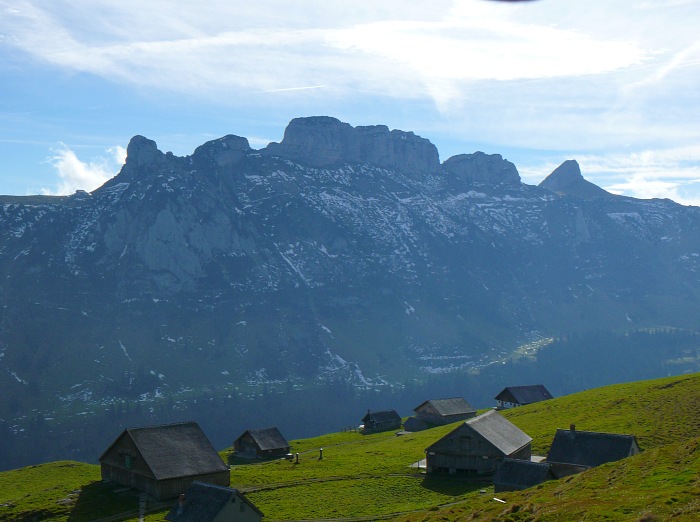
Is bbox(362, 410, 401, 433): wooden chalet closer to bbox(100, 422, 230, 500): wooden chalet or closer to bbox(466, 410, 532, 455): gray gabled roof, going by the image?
bbox(466, 410, 532, 455): gray gabled roof

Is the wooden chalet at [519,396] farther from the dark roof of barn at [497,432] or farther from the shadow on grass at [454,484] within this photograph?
the shadow on grass at [454,484]

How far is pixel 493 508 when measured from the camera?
36094 millimetres

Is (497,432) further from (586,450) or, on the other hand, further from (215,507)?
(215,507)

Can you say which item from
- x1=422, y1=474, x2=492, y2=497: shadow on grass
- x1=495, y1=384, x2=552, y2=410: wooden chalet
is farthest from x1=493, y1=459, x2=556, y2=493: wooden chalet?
x1=495, y1=384, x2=552, y2=410: wooden chalet

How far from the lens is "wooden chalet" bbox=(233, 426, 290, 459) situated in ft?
295

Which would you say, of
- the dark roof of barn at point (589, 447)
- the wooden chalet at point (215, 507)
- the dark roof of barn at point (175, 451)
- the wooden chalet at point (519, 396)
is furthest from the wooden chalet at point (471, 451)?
the wooden chalet at point (519, 396)

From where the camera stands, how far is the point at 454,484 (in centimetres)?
6041

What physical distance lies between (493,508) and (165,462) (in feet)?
115

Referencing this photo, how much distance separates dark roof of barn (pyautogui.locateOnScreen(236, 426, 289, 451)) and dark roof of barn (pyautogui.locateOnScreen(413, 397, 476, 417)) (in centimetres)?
3131

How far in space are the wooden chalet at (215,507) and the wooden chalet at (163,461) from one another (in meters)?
9.59

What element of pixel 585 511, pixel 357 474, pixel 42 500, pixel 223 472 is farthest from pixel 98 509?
pixel 585 511

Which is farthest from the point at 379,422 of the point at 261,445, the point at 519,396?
the point at 261,445

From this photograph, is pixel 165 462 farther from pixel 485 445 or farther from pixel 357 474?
pixel 485 445

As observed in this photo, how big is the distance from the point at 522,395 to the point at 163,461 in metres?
87.6
